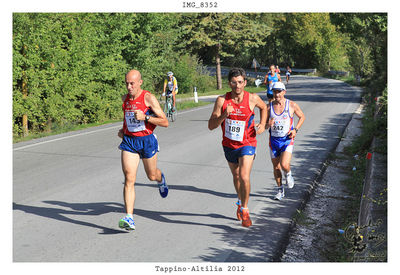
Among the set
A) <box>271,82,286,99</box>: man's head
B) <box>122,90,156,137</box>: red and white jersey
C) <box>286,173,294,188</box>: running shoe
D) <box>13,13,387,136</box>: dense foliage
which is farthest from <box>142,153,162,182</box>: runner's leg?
<box>13,13,387,136</box>: dense foliage

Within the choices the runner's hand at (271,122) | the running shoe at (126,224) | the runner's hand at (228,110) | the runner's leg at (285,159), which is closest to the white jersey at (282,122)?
A: the runner's hand at (271,122)

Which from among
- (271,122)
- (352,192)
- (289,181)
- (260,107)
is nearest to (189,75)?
(352,192)

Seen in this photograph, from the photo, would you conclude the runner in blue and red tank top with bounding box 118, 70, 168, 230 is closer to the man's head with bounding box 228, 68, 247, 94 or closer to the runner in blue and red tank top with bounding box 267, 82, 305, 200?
the man's head with bounding box 228, 68, 247, 94

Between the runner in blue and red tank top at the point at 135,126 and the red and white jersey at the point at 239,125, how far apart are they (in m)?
0.82

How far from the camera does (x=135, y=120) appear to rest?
6402 mm

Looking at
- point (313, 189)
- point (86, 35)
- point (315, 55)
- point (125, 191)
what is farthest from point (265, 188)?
point (315, 55)

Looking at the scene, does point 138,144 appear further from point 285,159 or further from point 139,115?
point 285,159

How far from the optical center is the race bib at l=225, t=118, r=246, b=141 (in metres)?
6.32

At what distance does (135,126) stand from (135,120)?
8 cm

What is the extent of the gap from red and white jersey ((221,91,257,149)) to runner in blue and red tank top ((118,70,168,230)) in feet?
2.69

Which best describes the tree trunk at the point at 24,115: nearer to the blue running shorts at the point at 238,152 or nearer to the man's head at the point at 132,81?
the man's head at the point at 132,81

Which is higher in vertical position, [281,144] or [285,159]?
[281,144]

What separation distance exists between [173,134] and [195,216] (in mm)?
8011

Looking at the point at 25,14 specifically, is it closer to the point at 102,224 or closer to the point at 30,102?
the point at 30,102
